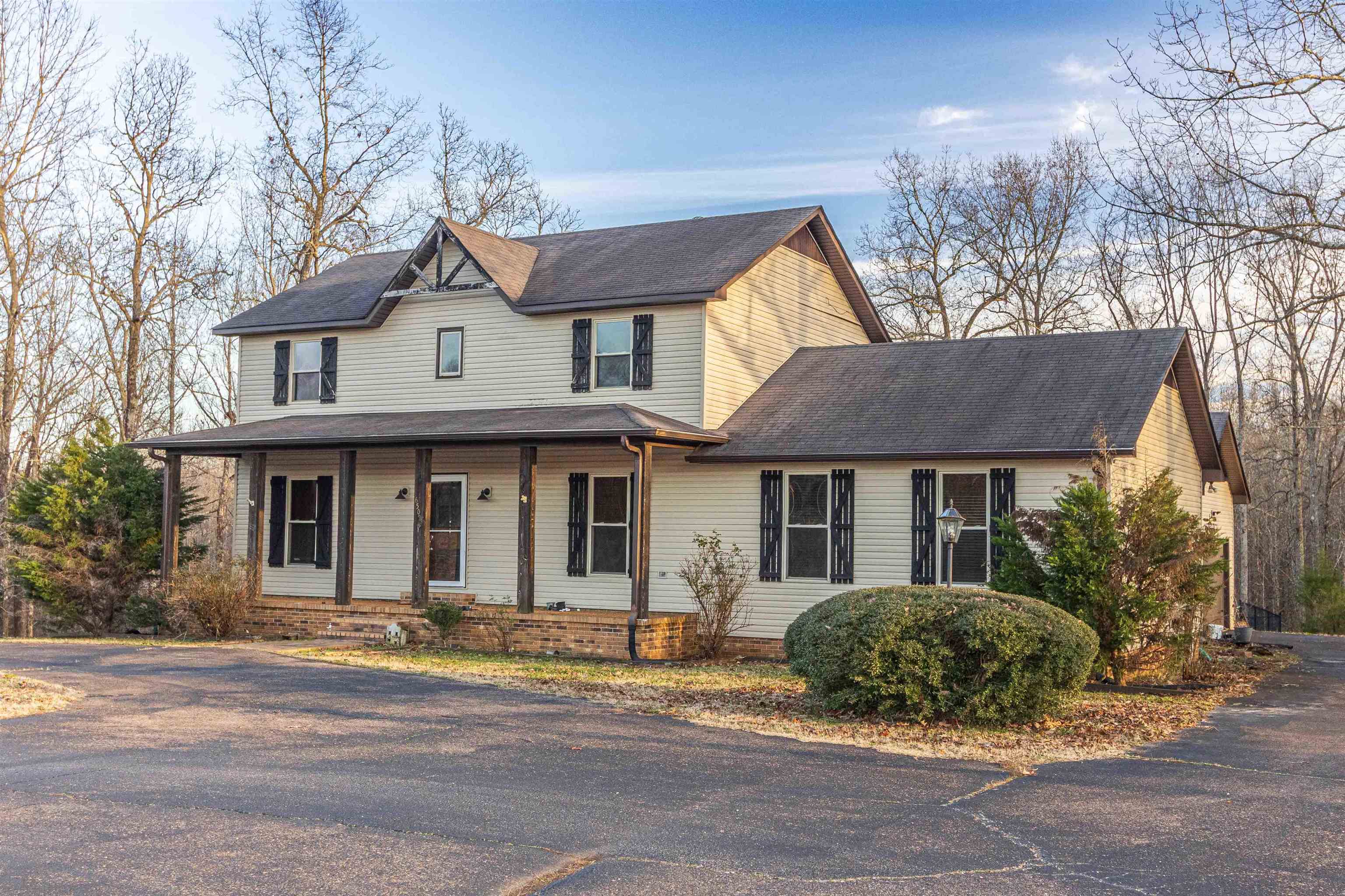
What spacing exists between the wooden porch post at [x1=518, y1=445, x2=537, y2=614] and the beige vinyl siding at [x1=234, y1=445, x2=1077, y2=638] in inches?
20.8

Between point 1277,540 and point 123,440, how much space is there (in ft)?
126

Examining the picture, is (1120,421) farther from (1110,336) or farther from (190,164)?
(190,164)

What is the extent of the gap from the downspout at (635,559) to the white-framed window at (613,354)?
2403 millimetres

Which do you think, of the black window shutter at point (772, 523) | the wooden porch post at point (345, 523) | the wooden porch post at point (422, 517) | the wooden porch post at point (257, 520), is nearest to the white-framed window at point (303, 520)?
the wooden porch post at point (257, 520)

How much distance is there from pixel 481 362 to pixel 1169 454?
38.1 feet

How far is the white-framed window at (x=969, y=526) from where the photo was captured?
16.3 metres

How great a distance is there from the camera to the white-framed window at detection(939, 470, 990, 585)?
1633cm

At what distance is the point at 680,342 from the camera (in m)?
18.6

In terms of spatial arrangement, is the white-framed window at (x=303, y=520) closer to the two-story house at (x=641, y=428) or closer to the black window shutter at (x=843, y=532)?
the two-story house at (x=641, y=428)

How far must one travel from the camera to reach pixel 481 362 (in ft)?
66.2

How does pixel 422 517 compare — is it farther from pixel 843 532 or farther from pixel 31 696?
pixel 31 696

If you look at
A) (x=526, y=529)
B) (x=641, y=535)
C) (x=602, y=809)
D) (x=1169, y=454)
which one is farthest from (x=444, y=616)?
(x=1169, y=454)

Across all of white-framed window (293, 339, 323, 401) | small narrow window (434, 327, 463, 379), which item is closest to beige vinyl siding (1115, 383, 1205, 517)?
small narrow window (434, 327, 463, 379)

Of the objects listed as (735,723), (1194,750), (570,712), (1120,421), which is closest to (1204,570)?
(1120,421)
